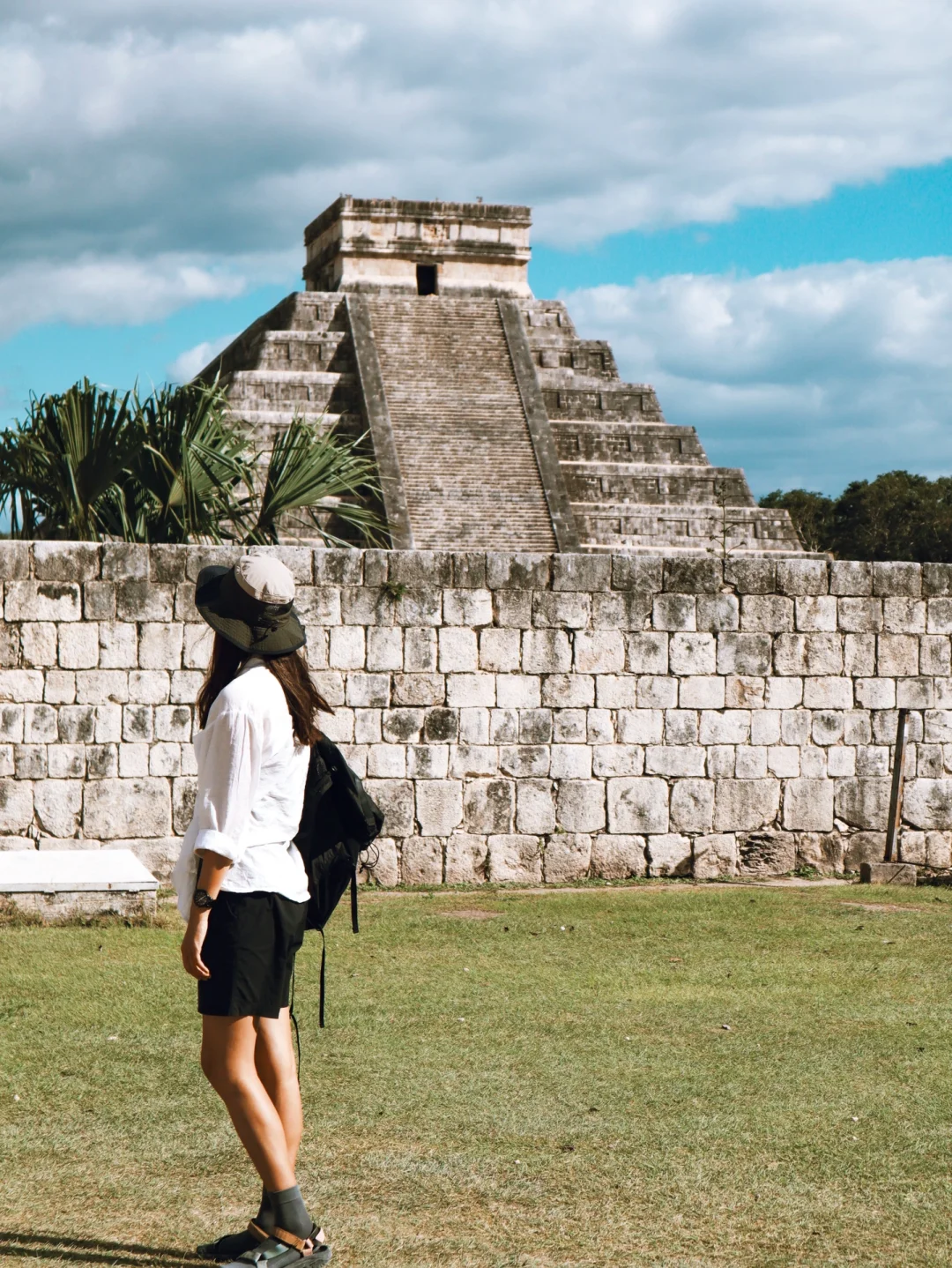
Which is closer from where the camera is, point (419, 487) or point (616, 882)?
point (616, 882)

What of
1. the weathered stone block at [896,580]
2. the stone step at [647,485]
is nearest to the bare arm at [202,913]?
the weathered stone block at [896,580]

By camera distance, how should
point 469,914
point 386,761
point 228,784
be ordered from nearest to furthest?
point 228,784
point 469,914
point 386,761

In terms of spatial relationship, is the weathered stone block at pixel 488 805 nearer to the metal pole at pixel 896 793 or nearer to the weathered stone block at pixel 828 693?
the weathered stone block at pixel 828 693

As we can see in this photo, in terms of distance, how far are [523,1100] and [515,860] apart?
16.7ft

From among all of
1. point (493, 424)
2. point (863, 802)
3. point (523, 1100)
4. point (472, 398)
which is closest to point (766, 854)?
point (863, 802)

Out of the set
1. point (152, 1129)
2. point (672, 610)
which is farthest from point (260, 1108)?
point (672, 610)

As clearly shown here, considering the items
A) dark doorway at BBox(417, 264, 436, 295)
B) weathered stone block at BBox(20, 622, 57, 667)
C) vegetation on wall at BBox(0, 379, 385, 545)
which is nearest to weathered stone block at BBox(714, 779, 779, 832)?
vegetation on wall at BBox(0, 379, 385, 545)

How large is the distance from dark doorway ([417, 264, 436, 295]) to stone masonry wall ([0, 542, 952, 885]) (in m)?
17.3

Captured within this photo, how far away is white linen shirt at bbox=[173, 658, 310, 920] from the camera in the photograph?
3502 mm

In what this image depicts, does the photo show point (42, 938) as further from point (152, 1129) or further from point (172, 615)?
point (152, 1129)

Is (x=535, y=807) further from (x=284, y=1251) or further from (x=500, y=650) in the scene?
(x=284, y=1251)

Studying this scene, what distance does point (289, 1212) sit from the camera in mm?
3533

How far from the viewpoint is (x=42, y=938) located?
775 cm

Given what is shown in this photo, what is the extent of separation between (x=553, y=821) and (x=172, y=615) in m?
2.85
